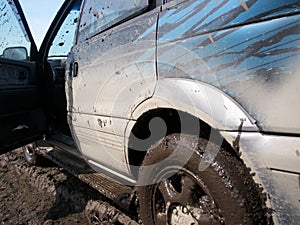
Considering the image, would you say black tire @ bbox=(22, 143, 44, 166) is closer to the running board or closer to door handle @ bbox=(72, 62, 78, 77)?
the running board

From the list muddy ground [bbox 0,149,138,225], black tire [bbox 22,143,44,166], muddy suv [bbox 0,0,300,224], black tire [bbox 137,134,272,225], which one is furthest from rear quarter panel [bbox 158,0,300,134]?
black tire [bbox 22,143,44,166]

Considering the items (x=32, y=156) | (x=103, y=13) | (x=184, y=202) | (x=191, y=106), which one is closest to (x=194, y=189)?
(x=184, y=202)

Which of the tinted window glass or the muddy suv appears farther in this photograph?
the tinted window glass

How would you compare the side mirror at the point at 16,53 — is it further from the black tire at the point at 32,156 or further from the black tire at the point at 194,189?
the black tire at the point at 194,189

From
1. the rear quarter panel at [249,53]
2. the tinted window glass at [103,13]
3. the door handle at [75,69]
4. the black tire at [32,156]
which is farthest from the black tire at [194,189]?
the black tire at [32,156]

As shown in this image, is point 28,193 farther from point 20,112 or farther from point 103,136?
point 103,136

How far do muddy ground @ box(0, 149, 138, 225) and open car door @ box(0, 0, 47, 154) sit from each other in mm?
600

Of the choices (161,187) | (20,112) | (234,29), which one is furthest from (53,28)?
(234,29)

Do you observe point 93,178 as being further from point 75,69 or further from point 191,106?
point 191,106

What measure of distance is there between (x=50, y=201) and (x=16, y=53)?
1.54 m

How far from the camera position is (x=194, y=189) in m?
1.56

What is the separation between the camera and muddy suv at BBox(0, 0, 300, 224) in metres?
1.13

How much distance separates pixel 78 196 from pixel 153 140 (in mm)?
1440

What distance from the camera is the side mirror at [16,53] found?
3.12 m
